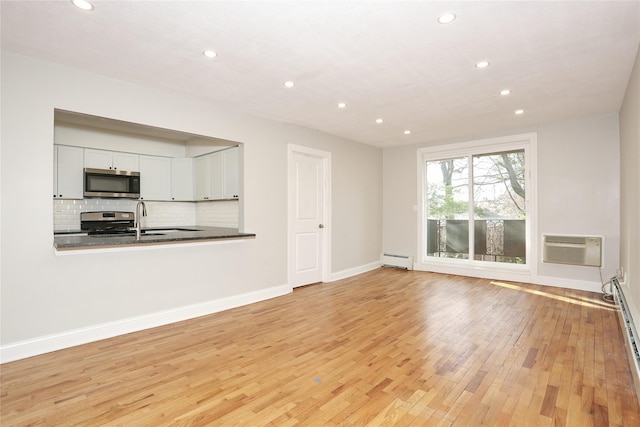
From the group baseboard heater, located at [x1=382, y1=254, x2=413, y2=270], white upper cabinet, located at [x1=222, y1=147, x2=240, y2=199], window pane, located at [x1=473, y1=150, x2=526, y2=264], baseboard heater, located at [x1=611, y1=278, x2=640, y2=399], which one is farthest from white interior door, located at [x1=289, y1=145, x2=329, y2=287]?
baseboard heater, located at [x1=611, y1=278, x2=640, y2=399]

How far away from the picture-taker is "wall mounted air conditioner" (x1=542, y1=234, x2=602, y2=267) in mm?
4645

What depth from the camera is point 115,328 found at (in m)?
3.24

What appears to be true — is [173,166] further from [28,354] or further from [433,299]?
[433,299]

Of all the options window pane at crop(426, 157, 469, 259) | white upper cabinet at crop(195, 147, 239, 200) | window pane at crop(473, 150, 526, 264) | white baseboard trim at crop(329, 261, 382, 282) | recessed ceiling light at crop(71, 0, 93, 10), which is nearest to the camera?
recessed ceiling light at crop(71, 0, 93, 10)

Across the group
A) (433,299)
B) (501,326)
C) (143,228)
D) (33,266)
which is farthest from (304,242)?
(33,266)

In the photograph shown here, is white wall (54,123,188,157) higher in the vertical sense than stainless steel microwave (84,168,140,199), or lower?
higher

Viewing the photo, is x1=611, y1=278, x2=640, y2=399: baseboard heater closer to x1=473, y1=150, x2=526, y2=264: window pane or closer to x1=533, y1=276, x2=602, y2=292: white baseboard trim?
x1=533, y1=276, x2=602, y2=292: white baseboard trim

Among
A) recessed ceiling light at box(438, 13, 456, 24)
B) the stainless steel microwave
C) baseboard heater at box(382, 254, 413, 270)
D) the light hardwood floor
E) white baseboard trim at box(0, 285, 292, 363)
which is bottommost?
the light hardwood floor

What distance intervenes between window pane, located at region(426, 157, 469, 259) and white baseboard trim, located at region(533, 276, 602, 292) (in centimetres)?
127

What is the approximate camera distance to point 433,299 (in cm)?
451

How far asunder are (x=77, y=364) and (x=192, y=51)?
9.07ft

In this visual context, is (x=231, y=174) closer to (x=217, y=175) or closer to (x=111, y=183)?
(x=217, y=175)

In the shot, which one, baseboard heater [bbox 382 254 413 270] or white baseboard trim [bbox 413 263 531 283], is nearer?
white baseboard trim [bbox 413 263 531 283]

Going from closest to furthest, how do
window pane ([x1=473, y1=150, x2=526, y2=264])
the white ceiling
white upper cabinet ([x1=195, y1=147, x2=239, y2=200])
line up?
1. the white ceiling
2. white upper cabinet ([x1=195, y1=147, x2=239, y2=200])
3. window pane ([x1=473, y1=150, x2=526, y2=264])
